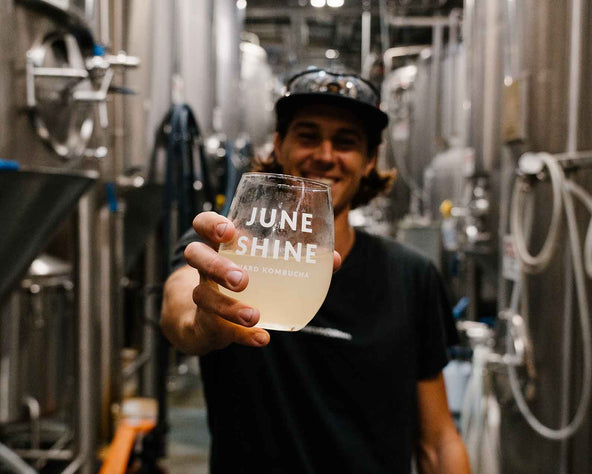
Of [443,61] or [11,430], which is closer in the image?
[11,430]

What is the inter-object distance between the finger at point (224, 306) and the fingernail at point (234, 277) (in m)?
0.04

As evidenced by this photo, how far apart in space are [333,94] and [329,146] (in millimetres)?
95

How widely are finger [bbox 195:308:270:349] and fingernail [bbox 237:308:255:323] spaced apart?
5 centimetres

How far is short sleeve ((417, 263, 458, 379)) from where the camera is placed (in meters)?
1.26

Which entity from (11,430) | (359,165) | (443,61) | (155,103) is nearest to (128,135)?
(155,103)

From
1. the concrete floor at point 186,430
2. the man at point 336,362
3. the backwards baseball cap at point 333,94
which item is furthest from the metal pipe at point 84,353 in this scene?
the backwards baseball cap at point 333,94

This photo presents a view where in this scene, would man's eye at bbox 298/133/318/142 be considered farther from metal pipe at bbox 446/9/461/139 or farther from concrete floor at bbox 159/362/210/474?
metal pipe at bbox 446/9/461/139

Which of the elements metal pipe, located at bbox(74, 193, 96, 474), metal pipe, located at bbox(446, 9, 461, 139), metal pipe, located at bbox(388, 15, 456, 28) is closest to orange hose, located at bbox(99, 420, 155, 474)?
metal pipe, located at bbox(74, 193, 96, 474)

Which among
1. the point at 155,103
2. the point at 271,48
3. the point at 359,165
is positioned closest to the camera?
the point at 359,165

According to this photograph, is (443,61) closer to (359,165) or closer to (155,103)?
(155,103)

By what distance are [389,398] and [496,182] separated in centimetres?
168

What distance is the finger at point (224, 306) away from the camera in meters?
0.62

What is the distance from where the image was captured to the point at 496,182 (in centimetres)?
261

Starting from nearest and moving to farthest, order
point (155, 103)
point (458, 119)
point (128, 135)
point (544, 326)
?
point (544, 326) < point (128, 135) < point (155, 103) < point (458, 119)
